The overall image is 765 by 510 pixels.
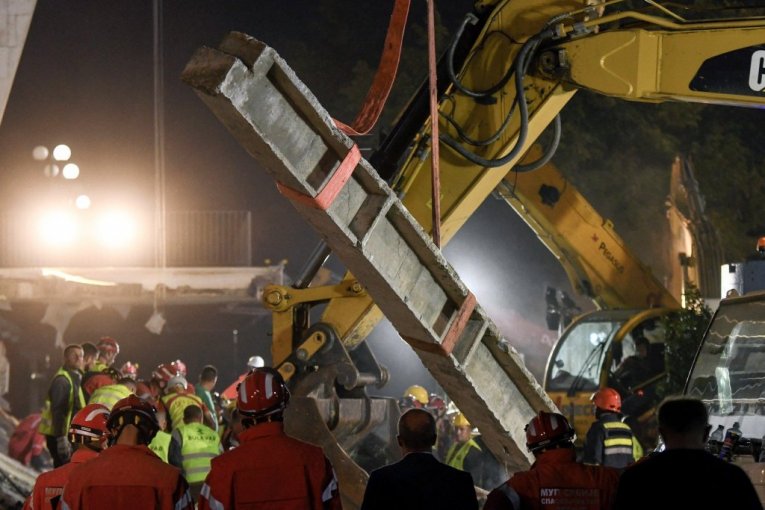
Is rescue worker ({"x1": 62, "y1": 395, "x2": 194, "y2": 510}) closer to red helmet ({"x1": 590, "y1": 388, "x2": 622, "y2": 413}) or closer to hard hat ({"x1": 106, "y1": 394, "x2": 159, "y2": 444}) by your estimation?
hard hat ({"x1": 106, "y1": 394, "x2": 159, "y2": 444})

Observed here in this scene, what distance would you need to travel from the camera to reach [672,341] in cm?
1568

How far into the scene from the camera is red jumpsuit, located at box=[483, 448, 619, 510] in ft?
19.0

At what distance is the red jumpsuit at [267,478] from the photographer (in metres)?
5.54

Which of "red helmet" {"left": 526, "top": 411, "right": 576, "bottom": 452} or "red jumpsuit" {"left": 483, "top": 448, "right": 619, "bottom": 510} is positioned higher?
"red helmet" {"left": 526, "top": 411, "right": 576, "bottom": 452}

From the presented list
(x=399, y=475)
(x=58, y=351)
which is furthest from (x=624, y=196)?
(x=399, y=475)

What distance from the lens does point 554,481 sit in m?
5.86

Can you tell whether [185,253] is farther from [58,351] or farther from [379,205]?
[379,205]

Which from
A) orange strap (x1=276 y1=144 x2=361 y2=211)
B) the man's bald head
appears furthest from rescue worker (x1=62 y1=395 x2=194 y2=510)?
orange strap (x1=276 y1=144 x2=361 y2=211)

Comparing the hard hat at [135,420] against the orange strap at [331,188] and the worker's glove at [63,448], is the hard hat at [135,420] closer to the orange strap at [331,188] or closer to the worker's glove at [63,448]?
the orange strap at [331,188]

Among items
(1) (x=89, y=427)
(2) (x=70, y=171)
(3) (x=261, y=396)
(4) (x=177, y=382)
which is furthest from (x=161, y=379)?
(2) (x=70, y=171)

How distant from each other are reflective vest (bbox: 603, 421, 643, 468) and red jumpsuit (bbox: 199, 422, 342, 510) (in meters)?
5.51

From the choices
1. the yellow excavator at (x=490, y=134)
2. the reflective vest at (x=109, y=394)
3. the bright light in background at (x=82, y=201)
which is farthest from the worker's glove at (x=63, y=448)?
the bright light in background at (x=82, y=201)

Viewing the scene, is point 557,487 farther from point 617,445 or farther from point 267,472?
point 617,445

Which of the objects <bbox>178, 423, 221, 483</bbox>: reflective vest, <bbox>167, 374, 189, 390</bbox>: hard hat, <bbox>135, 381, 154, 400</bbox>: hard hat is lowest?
<bbox>135, 381, 154, 400</bbox>: hard hat
